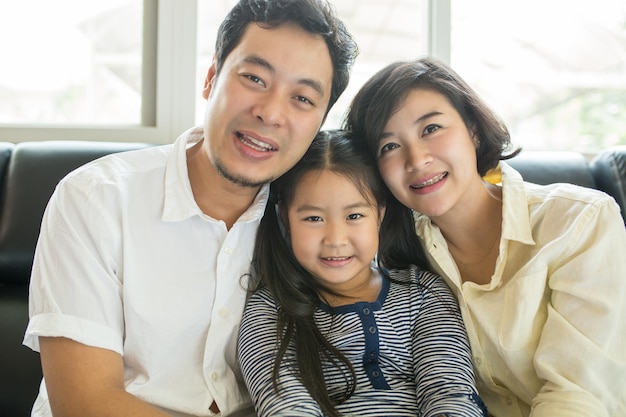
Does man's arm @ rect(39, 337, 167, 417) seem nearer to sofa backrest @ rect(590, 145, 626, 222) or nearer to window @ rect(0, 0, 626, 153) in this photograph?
window @ rect(0, 0, 626, 153)

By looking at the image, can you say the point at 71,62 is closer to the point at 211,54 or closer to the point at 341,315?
the point at 211,54

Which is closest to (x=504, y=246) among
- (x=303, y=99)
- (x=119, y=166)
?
(x=303, y=99)

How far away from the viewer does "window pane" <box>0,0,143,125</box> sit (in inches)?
92.0

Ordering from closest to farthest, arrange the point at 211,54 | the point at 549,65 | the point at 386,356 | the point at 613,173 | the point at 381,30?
the point at 386,356
the point at 613,173
the point at 211,54
the point at 381,30
the point at 549,65

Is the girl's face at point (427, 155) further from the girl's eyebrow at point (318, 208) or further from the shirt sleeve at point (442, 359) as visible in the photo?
the shirt sleeve at point (442, 359)

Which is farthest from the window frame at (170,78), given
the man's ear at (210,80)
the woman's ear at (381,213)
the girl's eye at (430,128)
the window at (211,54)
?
the girl's eye at (430,128)

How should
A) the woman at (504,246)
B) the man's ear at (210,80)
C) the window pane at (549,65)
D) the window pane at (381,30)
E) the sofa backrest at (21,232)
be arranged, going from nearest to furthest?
1. the woman at (504,246)
2. the man's ear at (210,80)
3. the sofa backrest at (21,232)
4. the window pane at (381,30)
5. the window pane at (549,65)

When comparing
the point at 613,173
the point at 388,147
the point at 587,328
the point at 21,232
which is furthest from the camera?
the point at 613,173

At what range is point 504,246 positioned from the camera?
143 centimetres

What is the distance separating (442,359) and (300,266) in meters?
0.43

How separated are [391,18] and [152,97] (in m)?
1.05

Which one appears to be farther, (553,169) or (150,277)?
(553,169)

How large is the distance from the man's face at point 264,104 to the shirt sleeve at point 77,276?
290 millimetres

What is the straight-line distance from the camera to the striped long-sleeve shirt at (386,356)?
1283 mm
